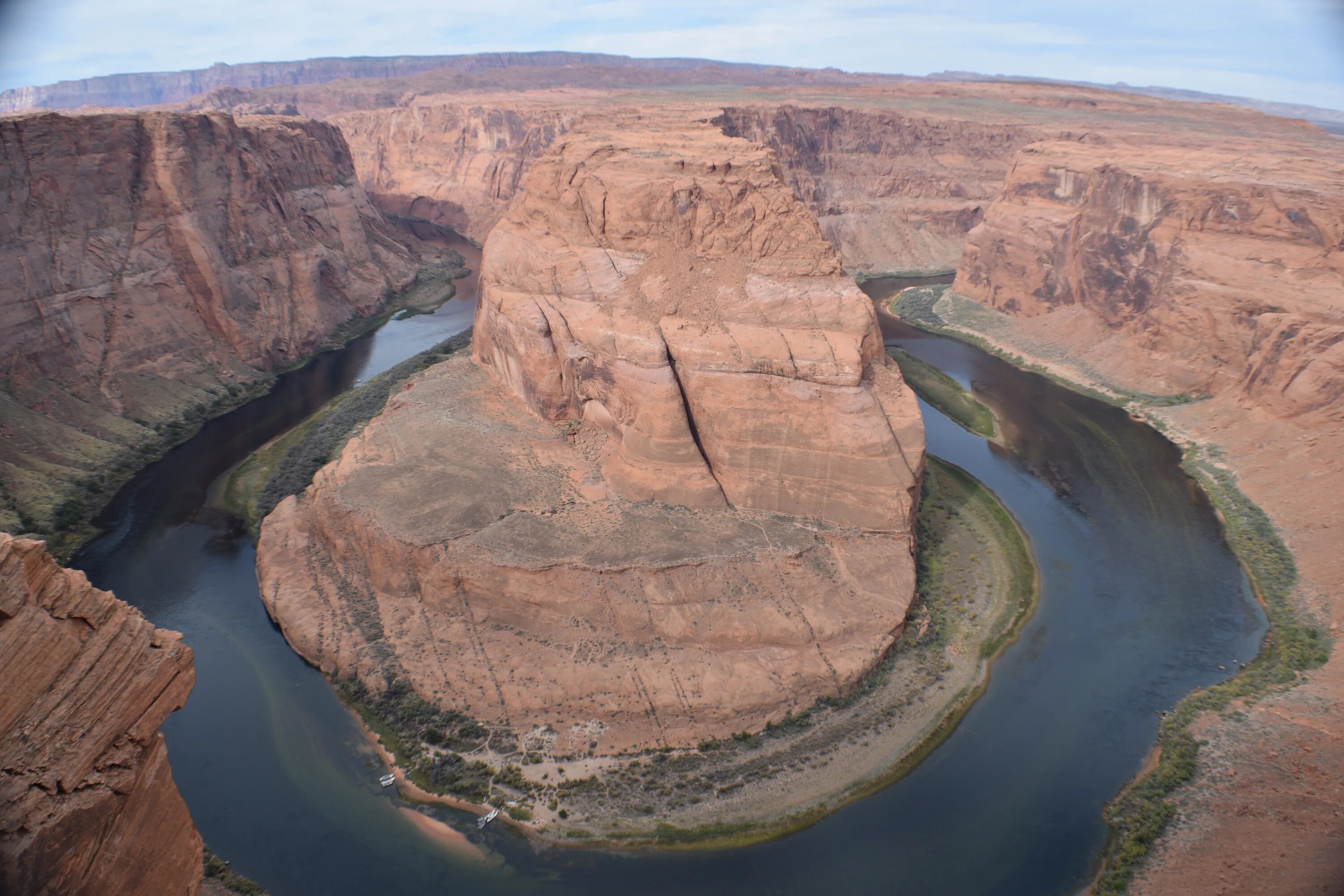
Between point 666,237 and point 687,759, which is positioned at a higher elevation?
point 666,237

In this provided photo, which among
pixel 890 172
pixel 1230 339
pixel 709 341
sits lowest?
pixel 1230 339

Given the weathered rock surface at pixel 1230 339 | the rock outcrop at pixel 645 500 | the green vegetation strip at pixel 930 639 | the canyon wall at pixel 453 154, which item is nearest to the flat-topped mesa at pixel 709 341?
the rock outcrop at pixel 645 500

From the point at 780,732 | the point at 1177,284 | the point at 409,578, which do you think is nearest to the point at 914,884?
the point at 780,732

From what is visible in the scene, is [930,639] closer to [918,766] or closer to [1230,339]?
[918,766]

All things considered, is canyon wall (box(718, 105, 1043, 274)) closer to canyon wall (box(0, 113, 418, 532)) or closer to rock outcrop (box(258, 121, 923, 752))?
canyon wall (box(0, 113, 418, 532))

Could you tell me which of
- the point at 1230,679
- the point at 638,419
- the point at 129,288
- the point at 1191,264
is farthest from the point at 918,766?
the point at 129,288

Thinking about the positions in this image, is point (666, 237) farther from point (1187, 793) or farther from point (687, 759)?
point (1187, 793)

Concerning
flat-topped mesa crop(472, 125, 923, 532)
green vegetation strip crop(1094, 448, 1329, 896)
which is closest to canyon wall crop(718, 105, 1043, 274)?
green vegetation strip crop(1094, 448, 1329, 896)

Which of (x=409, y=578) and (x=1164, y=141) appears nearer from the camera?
(x=409, y=578)
